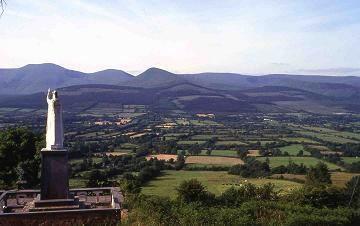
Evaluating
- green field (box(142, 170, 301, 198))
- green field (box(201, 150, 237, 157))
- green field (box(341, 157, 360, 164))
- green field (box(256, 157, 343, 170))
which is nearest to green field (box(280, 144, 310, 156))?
green field (box(256, 157, 343, 170))

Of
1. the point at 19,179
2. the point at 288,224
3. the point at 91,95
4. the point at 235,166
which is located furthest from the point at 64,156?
the point at 91,95

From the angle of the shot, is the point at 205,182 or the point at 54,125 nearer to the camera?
the point at 54,125

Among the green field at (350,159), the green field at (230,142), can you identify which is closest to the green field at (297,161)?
the green field at (350,159)

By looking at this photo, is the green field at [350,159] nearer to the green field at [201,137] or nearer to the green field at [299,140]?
the green field at [299,140]

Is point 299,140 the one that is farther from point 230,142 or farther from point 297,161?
point 297,161

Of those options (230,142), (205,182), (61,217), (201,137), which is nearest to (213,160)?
(205,182)
